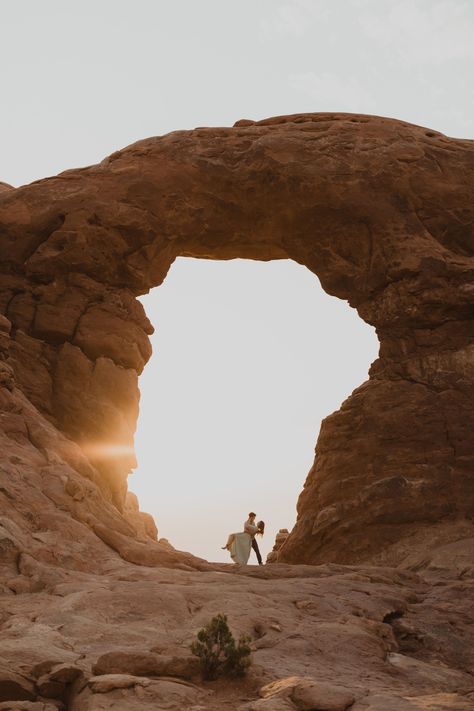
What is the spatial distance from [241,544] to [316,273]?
28.4 feet

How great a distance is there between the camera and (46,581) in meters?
12.4

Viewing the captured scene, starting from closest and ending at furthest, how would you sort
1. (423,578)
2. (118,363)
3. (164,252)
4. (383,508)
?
(423,578)
(383,508)
(118,363)
(164,252)

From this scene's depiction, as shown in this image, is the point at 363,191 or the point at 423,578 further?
the point at 363,191

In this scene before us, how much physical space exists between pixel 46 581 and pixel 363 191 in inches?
592

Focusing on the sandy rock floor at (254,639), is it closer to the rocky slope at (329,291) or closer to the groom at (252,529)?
the rocky slope at (329,291)

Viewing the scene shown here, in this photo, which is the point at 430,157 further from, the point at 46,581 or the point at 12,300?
the point at 46,581

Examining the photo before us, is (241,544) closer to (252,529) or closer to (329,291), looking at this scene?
(252,529)

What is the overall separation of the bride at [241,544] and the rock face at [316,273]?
1.51 m

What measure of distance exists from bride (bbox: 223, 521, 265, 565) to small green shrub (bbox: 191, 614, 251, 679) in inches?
532

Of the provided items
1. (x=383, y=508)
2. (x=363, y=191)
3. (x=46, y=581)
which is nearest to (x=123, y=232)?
(x=363, y=191)

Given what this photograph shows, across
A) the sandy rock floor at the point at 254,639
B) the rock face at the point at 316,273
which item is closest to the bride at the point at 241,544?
the rock face at the point at 316,273

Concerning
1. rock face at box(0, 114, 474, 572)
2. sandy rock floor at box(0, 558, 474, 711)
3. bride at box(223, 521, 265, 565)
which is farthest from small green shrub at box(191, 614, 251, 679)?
bride at box(223, 521, 265, 565)

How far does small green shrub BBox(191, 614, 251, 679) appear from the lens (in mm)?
8680

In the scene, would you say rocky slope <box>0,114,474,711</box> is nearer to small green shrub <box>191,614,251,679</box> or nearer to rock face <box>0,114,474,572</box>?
rock face <box>0,114,474,572</box>
